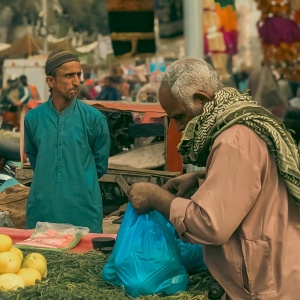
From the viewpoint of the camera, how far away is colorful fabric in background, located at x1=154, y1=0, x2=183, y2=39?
12.6m

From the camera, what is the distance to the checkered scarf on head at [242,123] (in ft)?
9.53

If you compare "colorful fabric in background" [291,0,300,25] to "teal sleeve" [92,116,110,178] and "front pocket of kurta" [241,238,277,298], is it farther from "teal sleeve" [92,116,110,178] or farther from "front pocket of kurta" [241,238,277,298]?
"front pocket of kurta" [241,238,277,298]

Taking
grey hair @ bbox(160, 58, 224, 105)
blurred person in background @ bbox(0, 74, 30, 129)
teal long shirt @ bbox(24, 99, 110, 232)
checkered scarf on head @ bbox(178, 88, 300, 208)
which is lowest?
blurred person in background @ bbox(0, 74, 30, 129)

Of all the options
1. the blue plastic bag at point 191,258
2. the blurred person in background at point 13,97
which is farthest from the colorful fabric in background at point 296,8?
the blurred person in background at point 13,97

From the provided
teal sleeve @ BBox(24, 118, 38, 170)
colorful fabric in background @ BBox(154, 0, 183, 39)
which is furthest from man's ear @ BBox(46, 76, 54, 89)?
colorful fabric in background @ BBox(154, 0, 183, 39)

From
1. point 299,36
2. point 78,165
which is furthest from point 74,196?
point 299,36

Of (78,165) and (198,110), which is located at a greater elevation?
(198,110)

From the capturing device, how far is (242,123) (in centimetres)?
291

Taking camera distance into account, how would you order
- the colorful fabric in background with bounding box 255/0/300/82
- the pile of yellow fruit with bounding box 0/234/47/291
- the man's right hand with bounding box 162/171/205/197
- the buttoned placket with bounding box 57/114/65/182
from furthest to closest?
1. the colorful fabric in background with bounding box 255/0/300/82
2. the buttoned placket with bounding box 57/114/65/182
3. the man's right hand with bounding box 162/171/205/197
4. the pile of yellow fruit with bounding box 0/234/47/291

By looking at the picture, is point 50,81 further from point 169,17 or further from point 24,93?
point 24,93

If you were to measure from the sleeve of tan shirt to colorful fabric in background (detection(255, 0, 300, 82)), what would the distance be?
6618mm

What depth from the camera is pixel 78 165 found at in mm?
5621

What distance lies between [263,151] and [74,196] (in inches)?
115

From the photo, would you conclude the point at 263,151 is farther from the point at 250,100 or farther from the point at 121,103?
the point at 121,103
